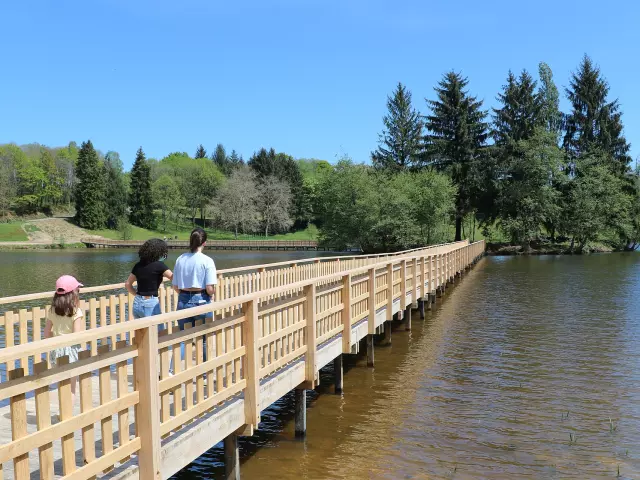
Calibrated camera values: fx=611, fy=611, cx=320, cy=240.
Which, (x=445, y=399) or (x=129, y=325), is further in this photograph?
(x=445, y=399)

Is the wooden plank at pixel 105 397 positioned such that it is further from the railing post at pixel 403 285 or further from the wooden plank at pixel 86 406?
the railing post at pixel 403 285

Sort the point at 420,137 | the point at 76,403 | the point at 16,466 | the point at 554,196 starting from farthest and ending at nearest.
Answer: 1. the point at 420,137
2. the point at 554,196
3. the point at 76,403
4. the point at 16,466

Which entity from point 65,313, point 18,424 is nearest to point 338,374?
point 65,313

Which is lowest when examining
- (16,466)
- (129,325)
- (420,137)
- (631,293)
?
(631,293)

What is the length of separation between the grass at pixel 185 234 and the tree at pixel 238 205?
1.88 meters

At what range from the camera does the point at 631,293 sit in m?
25.0

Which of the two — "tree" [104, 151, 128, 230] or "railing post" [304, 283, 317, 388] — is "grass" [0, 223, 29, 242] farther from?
"railing post" [304, 283, 317, 388]

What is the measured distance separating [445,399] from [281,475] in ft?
12.3

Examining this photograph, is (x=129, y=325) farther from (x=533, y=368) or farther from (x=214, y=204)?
(x=214, y=204)

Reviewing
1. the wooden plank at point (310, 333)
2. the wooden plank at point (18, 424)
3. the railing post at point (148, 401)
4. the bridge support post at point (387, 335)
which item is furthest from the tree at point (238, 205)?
the wooden plank at point (18, 424)

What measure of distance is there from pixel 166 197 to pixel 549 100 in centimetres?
7010

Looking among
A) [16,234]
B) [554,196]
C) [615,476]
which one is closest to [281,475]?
[615,476]

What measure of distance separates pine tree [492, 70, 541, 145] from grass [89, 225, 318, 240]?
1612 inches

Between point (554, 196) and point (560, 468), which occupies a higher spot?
point (554, 196)
